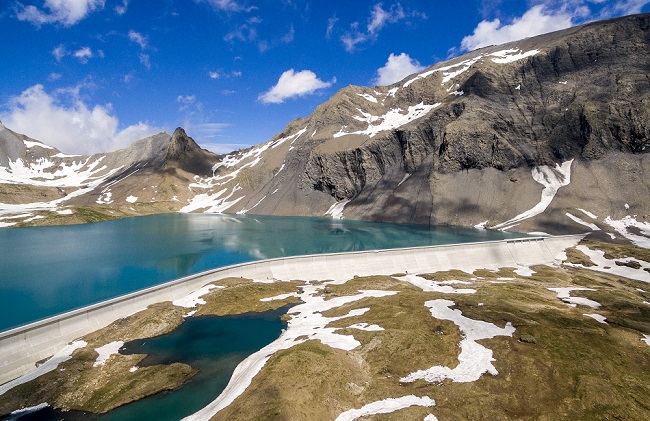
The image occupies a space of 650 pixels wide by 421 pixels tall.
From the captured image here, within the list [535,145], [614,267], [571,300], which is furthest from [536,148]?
[571,300]

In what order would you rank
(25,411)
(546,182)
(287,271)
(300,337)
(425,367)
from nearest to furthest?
(25,411)
(425,367)
(300,337)
(287,271)
(546,182)

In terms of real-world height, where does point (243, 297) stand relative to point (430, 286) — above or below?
above

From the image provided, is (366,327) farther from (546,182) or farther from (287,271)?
(546,182)

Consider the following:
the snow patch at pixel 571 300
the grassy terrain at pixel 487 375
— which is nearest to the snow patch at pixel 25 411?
the grassy terrain at pixel 487 375

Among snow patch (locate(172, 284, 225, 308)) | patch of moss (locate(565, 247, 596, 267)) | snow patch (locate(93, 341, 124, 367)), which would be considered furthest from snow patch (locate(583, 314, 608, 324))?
patch of moss (locate(565, 247, 596, 267))

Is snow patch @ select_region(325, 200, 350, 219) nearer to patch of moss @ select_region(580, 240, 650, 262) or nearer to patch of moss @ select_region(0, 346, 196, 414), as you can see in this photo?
patch of moss @ select_region(580, 240, 650, 262)

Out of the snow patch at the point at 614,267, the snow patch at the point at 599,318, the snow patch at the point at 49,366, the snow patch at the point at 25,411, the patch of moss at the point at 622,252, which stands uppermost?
the snow patch at the point at 49,366

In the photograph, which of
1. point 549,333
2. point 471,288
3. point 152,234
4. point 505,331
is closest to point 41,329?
point 505,331

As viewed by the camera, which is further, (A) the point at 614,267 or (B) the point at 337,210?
(B) the point at 337,210

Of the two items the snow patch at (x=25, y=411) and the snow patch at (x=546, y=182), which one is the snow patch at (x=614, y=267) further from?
the snow patch at (x=25, y=411)
